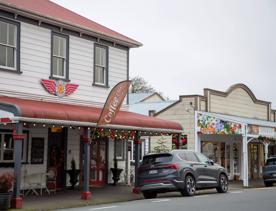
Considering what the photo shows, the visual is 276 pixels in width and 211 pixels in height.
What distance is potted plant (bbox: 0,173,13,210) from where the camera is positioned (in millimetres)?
15828

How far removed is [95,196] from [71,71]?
17.4ft

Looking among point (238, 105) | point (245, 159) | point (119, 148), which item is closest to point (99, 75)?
point (119, 148)

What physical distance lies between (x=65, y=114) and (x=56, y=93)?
3594 mm

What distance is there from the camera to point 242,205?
644 inches

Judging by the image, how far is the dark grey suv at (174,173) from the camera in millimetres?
19656

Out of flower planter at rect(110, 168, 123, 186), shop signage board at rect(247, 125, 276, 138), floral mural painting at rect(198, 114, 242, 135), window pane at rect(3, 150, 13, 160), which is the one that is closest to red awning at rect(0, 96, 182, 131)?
window pane at rect(3, 150, 13, 160)

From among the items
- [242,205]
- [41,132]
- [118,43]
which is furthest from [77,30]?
[242,205]

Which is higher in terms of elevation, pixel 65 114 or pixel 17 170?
pixel 65 114

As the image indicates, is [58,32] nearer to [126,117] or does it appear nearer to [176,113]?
[126,117]

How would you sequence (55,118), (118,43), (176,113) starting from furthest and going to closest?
1. (176,113)
2. (118,43)
3. (55,118)

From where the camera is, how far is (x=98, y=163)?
25328mm

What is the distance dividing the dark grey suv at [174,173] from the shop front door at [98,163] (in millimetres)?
4882

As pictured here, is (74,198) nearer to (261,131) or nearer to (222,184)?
(222,184)

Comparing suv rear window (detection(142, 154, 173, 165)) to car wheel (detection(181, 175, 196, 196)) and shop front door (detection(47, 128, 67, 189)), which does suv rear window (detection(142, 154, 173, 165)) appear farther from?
shop front door (detection(47, 128, 67, 189))
